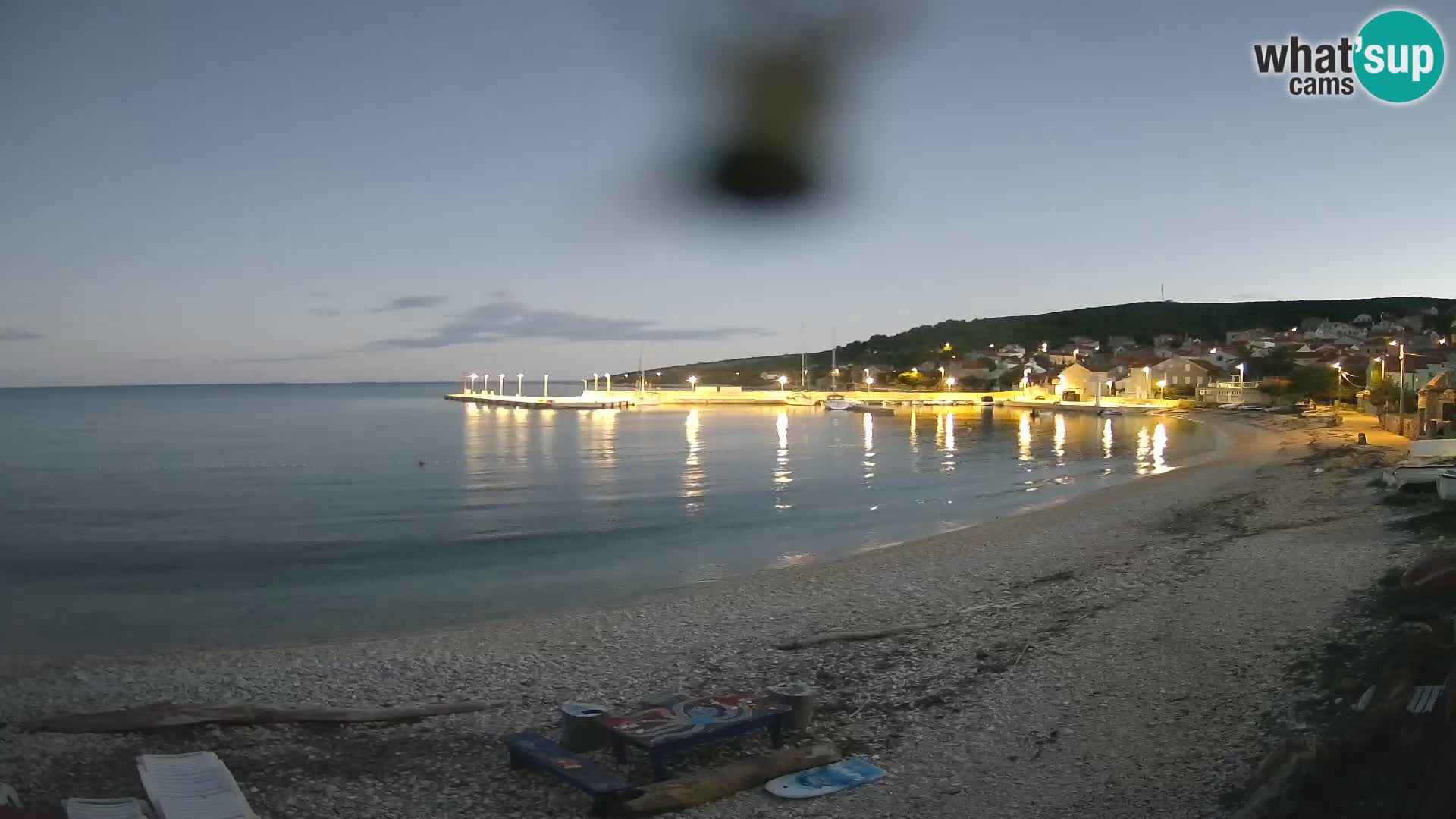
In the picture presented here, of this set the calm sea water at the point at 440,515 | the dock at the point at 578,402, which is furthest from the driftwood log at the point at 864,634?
the dock at the point at 578,402

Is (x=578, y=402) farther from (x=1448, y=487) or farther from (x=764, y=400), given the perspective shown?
(x=1448, y=487)

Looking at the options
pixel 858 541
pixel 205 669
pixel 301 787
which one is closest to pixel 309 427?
pixel 858 541

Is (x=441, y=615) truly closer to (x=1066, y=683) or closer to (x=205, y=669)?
(x=205, y=669)

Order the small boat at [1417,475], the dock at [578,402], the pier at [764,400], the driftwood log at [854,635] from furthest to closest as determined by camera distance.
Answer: the dock at [578,402] → the pier at [764,400] → the small boat at [1417,475] → the driftwood log at [854,635]

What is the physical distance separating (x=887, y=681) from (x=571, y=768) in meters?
3.22

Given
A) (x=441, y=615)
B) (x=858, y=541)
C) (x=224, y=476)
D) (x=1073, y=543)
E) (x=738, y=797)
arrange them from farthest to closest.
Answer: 1. (x=224, y=476)
2. (x=858, y=541)
3. (x=1073, y=543)
4. (x=441, y=615)
5. (x=738, y=797)

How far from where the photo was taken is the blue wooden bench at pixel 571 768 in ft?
17.4

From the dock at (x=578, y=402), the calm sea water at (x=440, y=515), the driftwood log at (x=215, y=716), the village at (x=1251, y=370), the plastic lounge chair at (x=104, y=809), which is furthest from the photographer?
the dock at (x=578, y=402)

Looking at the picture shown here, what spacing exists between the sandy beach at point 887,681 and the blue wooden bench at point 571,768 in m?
Answer: 0.17

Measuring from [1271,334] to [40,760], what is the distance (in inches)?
6204

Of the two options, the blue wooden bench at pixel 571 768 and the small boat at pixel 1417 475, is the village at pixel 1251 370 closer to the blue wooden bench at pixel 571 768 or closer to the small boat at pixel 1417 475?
the small boat at pixel 1417 475

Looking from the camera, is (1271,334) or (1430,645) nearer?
(1430,645)

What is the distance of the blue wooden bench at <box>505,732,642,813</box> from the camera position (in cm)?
A: 529

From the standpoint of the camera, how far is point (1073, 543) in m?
16.2
